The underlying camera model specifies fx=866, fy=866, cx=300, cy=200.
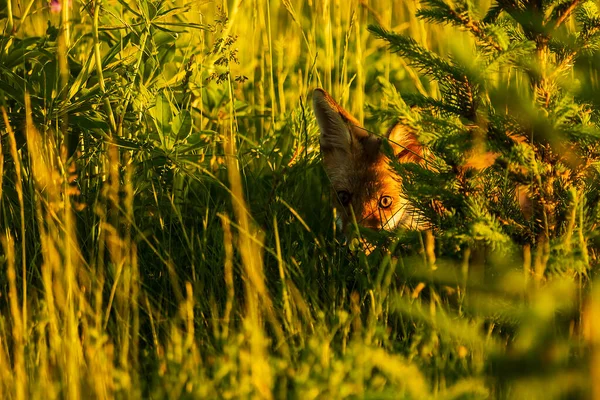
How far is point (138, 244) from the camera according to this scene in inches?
146

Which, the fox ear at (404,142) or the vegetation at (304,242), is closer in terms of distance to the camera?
the vegetation at (304,242)

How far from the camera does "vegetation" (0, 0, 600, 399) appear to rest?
246cm

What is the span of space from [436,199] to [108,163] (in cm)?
164

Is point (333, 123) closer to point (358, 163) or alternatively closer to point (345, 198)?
point (358, 163)

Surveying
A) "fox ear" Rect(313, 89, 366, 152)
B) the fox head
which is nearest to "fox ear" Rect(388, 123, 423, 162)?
the fox head

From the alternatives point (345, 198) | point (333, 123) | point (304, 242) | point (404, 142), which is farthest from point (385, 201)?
point (304, 242)

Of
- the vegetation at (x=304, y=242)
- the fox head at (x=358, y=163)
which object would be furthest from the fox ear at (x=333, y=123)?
the vegetation at (x=304, y=242)

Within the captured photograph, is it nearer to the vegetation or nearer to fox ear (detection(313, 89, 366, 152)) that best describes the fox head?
fox ear (detection(313, 89, 366, 152))

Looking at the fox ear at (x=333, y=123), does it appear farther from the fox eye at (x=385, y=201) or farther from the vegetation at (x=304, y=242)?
the fox eye at (x=385, y=201)

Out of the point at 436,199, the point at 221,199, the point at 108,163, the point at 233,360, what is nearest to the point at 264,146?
the point at 221,199

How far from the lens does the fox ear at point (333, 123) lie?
453 cm

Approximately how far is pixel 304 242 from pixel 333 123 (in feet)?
4.01

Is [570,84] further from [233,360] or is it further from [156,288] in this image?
[156,288]

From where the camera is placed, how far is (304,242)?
3.63 meters
